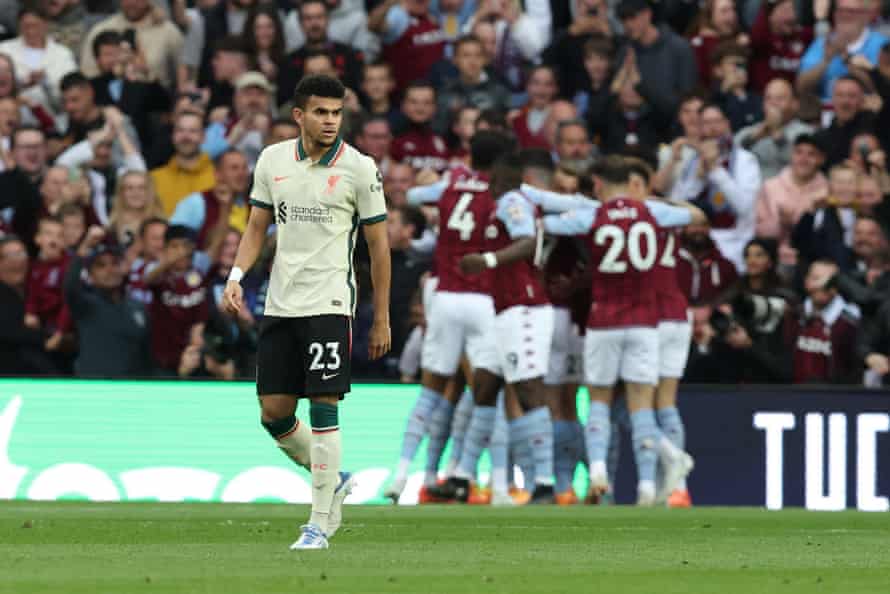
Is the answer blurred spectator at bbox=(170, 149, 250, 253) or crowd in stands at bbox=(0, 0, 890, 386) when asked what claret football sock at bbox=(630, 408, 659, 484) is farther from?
blurred spectator at bbox=(170, 149, 250, 253)

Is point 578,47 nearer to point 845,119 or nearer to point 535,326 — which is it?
point 845,119

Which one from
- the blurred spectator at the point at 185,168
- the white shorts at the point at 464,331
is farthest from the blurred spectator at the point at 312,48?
the white shorts at the point at 464,331

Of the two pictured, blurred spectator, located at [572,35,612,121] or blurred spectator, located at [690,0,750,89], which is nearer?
blurred spectator, located at [572,35,612,121]

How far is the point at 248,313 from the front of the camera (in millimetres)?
17969

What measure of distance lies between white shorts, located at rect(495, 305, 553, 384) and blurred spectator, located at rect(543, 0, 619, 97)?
5269mm

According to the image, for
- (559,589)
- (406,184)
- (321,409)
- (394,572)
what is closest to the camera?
(559,589)

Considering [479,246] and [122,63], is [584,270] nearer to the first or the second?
[479,246]

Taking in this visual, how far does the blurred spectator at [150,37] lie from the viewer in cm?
2153

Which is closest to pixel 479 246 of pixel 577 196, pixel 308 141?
pixel 577 196

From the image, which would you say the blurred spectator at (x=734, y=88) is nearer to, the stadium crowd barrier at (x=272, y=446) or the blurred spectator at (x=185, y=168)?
the stadium crowd barrier at (x=272, y=446)

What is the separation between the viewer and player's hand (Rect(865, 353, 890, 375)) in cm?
1720

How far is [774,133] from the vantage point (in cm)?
1988

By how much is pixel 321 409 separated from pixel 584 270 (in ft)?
21.6

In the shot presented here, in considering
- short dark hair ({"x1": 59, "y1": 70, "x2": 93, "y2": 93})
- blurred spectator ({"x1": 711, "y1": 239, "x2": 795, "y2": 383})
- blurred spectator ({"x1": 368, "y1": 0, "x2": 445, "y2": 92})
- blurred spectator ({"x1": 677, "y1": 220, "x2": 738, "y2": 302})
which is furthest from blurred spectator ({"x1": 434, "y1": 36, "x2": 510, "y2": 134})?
blurred spectator ({"x1": 711, "y1": 239, "x2": 795, "y2": 383})
